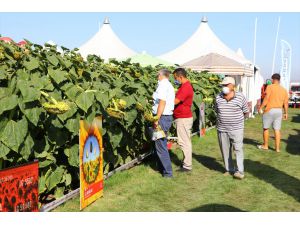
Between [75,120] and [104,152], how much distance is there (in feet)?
5.24

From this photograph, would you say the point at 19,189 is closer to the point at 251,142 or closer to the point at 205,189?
the point at 205,189

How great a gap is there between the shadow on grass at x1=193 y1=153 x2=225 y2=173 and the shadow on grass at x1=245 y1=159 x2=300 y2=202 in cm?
54

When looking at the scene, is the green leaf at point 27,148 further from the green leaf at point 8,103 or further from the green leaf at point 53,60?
the green leaf at point 53,60

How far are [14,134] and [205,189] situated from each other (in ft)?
11.5

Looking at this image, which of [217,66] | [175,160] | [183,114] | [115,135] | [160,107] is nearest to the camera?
[115,135]

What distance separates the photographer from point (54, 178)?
5.33m

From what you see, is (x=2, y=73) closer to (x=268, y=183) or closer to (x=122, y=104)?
(x=122, y=104)

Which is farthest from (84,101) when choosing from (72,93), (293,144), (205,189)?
(293,144)

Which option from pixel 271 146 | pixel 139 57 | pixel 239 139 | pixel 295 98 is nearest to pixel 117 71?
pixel 239 139

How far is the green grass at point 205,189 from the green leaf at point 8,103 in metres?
1.70

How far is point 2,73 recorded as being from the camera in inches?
182

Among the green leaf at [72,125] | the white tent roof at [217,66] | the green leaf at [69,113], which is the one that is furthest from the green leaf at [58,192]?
the white tent roof at [217,66]

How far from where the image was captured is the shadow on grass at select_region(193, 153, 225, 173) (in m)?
8.42

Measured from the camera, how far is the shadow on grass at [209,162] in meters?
8.42
